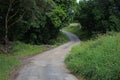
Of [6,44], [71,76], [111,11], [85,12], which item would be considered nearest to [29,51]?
[6,44]

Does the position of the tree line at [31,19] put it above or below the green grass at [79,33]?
above

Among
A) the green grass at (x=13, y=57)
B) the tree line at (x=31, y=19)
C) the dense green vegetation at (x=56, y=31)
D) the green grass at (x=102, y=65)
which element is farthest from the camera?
the tree line at (x=31, y=19)

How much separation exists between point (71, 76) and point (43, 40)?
3785 cm

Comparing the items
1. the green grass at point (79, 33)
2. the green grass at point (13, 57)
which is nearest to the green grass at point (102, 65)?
the green grass at point (13, 57)

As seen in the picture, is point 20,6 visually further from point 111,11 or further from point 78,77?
point 111,11

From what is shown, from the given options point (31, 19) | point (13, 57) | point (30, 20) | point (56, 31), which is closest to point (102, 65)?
point (13, 57)

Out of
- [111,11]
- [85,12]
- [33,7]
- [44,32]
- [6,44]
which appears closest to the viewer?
[33,7]

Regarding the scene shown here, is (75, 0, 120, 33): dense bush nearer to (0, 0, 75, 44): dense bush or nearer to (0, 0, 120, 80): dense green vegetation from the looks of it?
(0, 0, 120, 80): dense green vegetation

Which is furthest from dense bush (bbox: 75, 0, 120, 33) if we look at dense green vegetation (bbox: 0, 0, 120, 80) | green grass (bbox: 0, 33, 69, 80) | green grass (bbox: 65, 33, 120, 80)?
green grass (bbox: 65, 33, 120, 80)

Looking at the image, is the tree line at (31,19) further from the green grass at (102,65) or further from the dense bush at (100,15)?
the green grass at (102,65)

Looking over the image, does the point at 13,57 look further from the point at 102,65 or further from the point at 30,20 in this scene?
the point at 102,65

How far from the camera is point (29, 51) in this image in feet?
127

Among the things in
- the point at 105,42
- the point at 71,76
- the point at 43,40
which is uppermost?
the point at 105,42

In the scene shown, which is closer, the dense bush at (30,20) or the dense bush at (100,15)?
the dense bush at (30,20)
